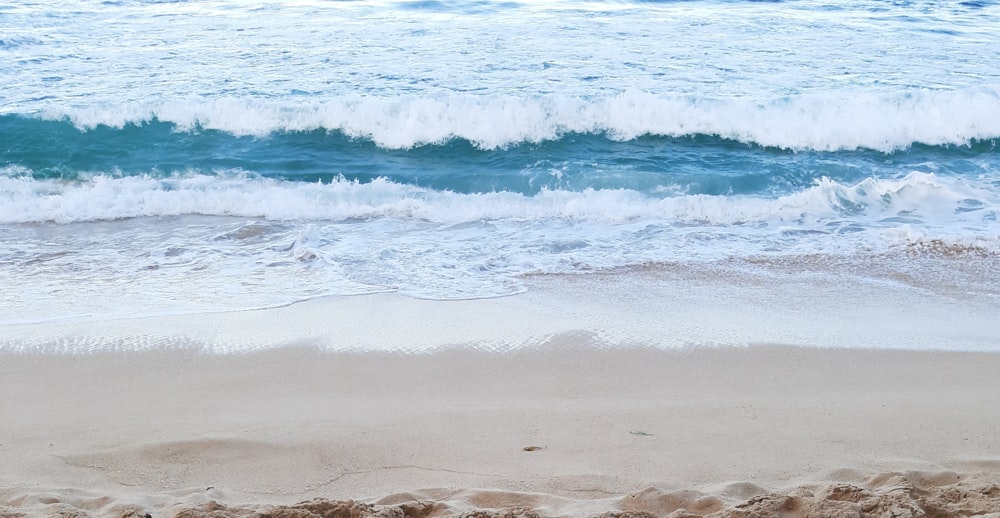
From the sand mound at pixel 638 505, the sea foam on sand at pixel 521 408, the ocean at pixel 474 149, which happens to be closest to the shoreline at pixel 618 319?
the sea foam on sand at pixel 521 408

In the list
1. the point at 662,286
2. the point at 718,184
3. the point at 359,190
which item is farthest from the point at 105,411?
the point at 718,184

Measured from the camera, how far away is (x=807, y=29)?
16.3 meters

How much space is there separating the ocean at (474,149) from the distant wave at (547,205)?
0.12 feet

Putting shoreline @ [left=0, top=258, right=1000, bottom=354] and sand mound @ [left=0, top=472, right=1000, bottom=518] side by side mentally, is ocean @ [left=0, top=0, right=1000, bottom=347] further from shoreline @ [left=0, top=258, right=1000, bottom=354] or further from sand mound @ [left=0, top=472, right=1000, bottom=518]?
sand mound @ [left=0, top=472, right=1000, bottom=518]

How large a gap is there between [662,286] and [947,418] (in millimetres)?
2381

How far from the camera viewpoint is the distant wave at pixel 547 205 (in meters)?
8.05

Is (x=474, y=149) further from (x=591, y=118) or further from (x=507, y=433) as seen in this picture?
(x=507, y=433)

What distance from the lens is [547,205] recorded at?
844 centimetres

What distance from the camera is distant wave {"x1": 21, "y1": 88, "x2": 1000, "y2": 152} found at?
429 inches

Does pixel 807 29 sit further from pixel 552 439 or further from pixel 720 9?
pixel 552 439

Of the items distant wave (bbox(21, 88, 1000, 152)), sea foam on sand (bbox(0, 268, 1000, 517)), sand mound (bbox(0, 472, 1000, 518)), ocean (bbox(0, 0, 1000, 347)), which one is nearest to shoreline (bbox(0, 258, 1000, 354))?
sea foam on sand (bbox(0, 268, 1000, 517))

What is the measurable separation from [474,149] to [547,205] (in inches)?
105

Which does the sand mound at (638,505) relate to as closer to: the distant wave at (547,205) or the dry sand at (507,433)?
the dry sand at (507,433)

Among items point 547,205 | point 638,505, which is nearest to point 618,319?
point 638,505
